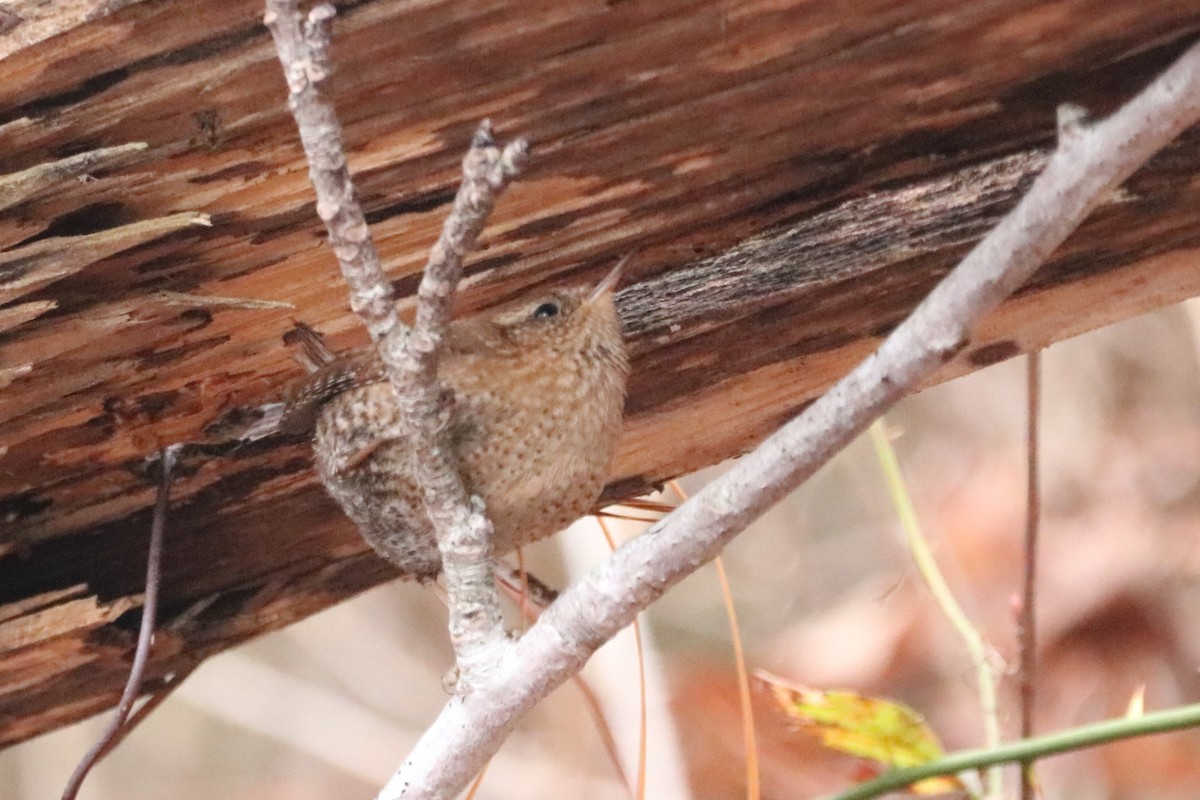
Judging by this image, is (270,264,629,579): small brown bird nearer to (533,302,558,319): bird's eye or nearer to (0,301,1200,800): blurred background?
(533,302,558,319): bird's eye

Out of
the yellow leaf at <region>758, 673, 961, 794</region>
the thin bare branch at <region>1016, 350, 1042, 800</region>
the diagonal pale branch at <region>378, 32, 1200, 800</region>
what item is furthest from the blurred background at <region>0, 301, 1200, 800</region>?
the diagonal pale branch at <region>378, 32, 1200, 800</region>

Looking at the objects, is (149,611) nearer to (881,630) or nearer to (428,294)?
(428,294)

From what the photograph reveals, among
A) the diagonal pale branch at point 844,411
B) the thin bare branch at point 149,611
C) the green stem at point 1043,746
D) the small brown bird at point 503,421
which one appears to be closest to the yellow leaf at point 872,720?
the green stem at point 1043,746

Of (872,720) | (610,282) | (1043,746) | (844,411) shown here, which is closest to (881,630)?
(872,720)

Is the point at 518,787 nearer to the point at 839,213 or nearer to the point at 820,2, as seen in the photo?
the point at 839,213

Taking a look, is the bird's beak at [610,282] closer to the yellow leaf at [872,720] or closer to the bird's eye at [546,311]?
the bird's eye at [546,311]
